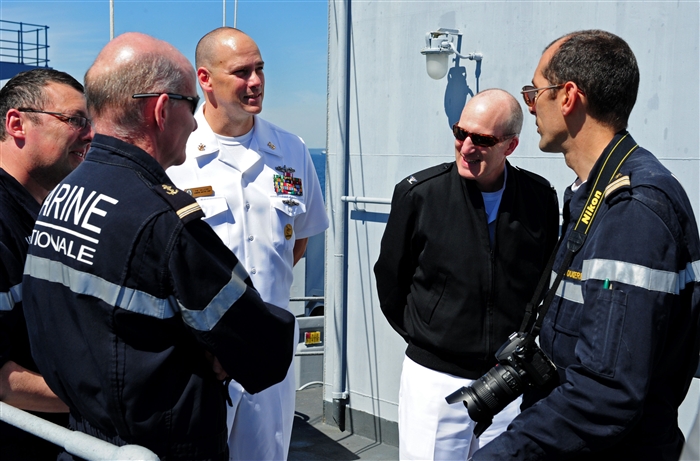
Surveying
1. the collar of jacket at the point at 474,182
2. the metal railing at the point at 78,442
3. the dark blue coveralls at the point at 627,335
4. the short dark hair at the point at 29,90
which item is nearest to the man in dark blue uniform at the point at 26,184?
the short dark hair at the point at 29,90

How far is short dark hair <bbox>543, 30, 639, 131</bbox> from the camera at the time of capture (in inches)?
81.0

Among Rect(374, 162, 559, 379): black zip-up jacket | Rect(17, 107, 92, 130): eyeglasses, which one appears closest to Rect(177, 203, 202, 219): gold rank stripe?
Rect(17, 107, 92, 130): eyeglasses

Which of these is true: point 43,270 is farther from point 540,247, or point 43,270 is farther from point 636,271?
point 540,247

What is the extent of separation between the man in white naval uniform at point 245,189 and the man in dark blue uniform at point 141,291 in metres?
0.99

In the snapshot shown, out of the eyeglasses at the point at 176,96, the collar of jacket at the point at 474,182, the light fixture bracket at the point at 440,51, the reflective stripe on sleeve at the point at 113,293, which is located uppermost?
the light fixture bracket at the point at 440,51

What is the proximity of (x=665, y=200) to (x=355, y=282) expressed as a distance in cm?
419

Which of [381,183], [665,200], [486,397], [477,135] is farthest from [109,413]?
[381,183]

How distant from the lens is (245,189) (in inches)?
122

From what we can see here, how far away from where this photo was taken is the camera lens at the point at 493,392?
2174 millimetres

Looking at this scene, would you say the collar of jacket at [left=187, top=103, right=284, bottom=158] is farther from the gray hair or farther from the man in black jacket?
the gray hair

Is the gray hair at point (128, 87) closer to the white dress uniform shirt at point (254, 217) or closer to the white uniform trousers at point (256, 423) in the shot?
the white dress uniform shirt at point (254, 217)

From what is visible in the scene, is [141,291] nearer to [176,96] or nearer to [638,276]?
[176,96]

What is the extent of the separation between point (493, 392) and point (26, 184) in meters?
1.71

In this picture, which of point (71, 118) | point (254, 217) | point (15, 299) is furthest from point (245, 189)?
point (15, 299)
